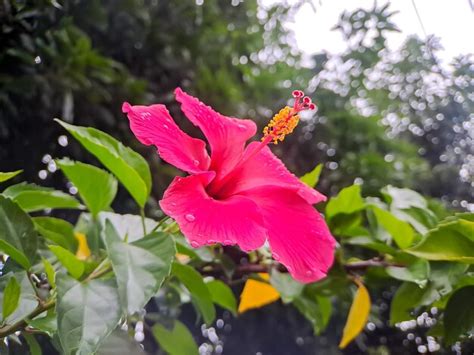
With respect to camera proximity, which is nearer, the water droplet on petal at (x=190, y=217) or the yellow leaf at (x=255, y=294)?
the water droplet on petal at (x=190, y=217)

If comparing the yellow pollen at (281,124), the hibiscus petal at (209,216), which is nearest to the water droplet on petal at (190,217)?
the hibiscus petal at (209,216)

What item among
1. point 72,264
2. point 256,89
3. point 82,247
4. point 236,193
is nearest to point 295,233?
point 236,193

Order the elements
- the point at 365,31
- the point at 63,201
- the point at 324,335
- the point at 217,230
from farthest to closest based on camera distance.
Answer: the point at 324,335, the point at 365,31, the point at 63,201, the point at 217,230

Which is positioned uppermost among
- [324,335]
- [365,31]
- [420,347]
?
[365,31]

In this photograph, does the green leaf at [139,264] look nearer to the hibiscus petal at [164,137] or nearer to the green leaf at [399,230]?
the hibiscus petal at [164,137]

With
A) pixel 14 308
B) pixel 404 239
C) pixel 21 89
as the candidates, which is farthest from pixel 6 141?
pixel 404 239

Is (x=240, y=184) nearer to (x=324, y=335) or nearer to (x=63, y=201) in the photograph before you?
(x=63, y=201)

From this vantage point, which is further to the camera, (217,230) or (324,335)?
(324,335)
